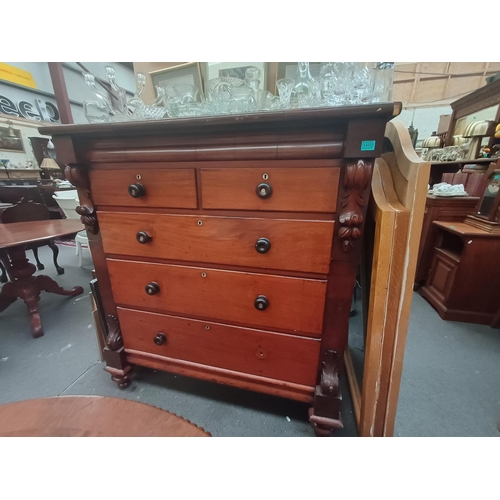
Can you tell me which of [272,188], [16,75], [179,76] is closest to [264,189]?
[272,188]

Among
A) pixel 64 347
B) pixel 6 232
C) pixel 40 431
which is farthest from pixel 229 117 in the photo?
pixel 6 232

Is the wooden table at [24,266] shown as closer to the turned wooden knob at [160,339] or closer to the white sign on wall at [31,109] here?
the turned wooden knob at [160,339]

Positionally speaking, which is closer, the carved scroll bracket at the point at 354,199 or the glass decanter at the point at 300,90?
the carved scroll bracket at the point at 354,199

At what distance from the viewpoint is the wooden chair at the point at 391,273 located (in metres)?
0.76

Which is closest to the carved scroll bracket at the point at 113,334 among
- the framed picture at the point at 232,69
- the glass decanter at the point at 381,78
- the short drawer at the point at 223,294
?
the short drawer at the point at 223,294

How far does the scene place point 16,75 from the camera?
4820 millimetres

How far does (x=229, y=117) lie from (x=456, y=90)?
27.0ft

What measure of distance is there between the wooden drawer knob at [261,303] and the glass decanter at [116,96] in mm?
1059

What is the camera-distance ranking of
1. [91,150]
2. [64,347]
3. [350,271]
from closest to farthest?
1. [350,271]
2. [91,150]
3. [64,347]

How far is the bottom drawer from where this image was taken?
3.29 feet

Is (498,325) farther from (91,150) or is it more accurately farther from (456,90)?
(456,90)

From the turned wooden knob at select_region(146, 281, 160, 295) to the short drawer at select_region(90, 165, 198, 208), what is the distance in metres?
0.35

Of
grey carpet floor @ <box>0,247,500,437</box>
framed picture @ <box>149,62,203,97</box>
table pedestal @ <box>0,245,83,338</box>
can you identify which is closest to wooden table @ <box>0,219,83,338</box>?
table pedestal @ <box>0,245,83,338</box>

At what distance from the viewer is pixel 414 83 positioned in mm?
6156
